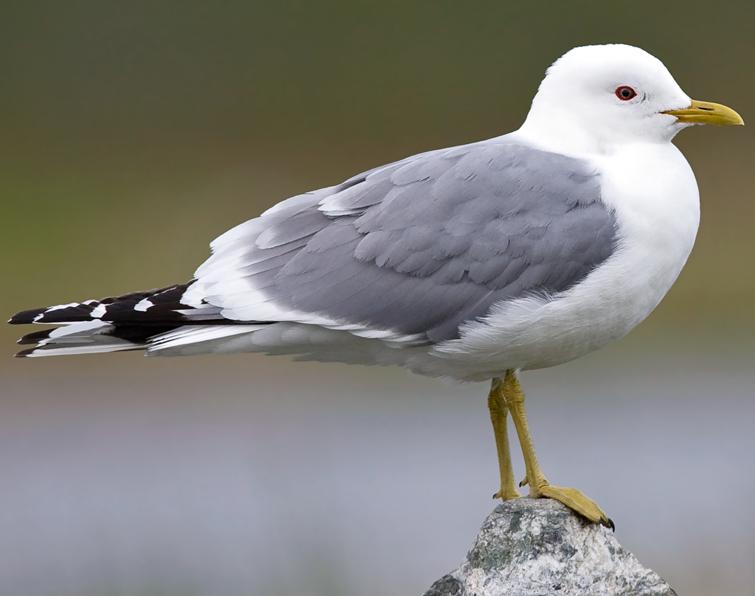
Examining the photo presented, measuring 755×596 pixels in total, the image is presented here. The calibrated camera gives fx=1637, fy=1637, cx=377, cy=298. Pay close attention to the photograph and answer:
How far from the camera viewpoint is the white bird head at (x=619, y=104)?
417 centimetres

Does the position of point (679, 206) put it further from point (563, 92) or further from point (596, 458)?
point (596, 458)

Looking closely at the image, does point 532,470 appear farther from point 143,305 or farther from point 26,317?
point 26,317

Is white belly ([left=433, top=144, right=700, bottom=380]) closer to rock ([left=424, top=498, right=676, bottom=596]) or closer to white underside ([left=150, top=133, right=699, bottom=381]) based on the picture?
white underside ([left=150, top=133, right=699, bottom=381])

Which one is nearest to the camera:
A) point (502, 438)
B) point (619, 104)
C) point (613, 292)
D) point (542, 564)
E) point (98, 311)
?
point (542, 564)

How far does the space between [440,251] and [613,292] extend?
1.42ft

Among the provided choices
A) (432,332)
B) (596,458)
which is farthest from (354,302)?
(596,458)

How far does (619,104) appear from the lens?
4.17 m

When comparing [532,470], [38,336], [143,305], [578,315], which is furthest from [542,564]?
[38,336]

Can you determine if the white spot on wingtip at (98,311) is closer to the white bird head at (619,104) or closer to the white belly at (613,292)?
the white belly at (613,292)

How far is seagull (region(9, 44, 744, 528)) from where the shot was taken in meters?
3.97

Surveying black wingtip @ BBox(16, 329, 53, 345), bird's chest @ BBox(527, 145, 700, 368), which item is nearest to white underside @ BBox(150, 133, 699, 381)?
bird's chest @ BBox(527, 145, 700, 368)

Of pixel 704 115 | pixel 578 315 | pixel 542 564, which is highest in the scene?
pixel 704 115

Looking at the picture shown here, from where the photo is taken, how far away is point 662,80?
4164 millimetres

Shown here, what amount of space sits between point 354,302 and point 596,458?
3145 mm
